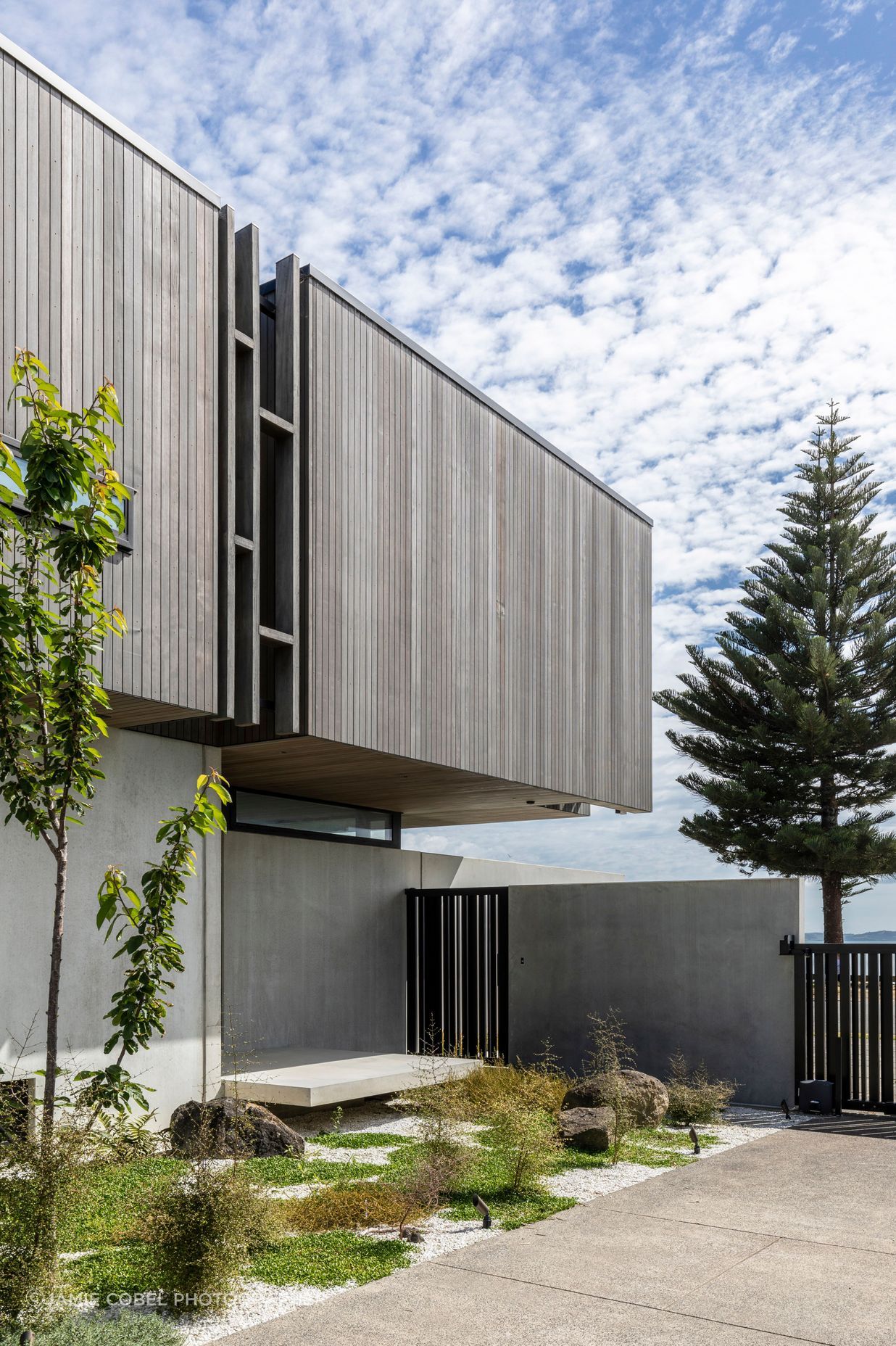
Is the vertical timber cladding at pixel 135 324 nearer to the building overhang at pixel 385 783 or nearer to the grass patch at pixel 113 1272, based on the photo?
the building overhang at pixel 385 783

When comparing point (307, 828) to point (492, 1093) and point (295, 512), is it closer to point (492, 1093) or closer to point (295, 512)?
point (492, 1093)

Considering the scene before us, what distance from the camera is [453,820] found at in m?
15.8

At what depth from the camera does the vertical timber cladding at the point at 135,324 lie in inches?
277

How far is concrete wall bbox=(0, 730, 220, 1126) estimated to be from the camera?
297 inches

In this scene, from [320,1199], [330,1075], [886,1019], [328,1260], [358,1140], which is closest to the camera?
[328,1260]

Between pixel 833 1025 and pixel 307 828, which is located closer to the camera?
pixel 833 1025

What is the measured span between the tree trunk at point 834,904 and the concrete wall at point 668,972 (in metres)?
10.6

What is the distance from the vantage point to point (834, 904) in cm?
2114

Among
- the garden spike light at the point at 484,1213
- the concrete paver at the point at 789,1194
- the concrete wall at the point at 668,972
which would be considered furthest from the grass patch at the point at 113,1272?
the concrete wall at the point at 668,972

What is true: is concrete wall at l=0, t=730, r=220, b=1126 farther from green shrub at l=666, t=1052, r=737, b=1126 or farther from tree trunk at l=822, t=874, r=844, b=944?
tree trunk at l=822, t=874, r=844, b=944

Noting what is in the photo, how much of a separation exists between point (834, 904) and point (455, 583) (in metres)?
13.5

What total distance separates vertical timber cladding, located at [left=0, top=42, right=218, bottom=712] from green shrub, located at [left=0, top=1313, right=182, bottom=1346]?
380 centimetres

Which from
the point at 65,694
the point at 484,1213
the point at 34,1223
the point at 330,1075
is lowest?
the point at 330,1075

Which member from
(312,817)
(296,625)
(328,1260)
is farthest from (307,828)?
(328,1260)
